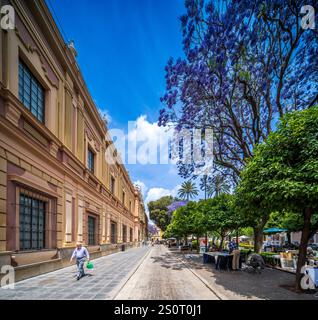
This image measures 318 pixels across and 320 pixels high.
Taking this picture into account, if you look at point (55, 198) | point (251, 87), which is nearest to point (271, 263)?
point (251, 87)

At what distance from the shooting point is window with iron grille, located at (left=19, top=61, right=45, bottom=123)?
10297 millimetres

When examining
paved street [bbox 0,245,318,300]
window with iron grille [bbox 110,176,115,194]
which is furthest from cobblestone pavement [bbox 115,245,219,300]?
window with iron grille [bbox 110,176,115,194]

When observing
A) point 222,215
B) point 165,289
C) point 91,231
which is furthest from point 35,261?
point 222,215

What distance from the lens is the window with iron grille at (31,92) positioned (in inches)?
405

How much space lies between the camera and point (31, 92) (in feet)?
36.2

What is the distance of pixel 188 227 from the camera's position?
30609 millimetres

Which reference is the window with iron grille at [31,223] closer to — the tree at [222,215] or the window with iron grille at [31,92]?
the window with iron grille at [31,92]

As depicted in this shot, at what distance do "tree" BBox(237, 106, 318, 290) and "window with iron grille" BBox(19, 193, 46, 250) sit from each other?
7.67 m

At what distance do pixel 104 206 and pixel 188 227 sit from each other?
1093cm

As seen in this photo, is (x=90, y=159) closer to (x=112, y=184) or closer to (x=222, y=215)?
(x=112, y=184)

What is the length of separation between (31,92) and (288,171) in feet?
31.9

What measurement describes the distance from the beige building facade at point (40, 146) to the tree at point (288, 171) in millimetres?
7493

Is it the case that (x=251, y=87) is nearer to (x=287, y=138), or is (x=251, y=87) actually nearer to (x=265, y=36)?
(x=265, y=36)

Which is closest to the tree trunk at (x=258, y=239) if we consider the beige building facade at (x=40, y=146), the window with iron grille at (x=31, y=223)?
the beige building facade at (x=40, y=146)
